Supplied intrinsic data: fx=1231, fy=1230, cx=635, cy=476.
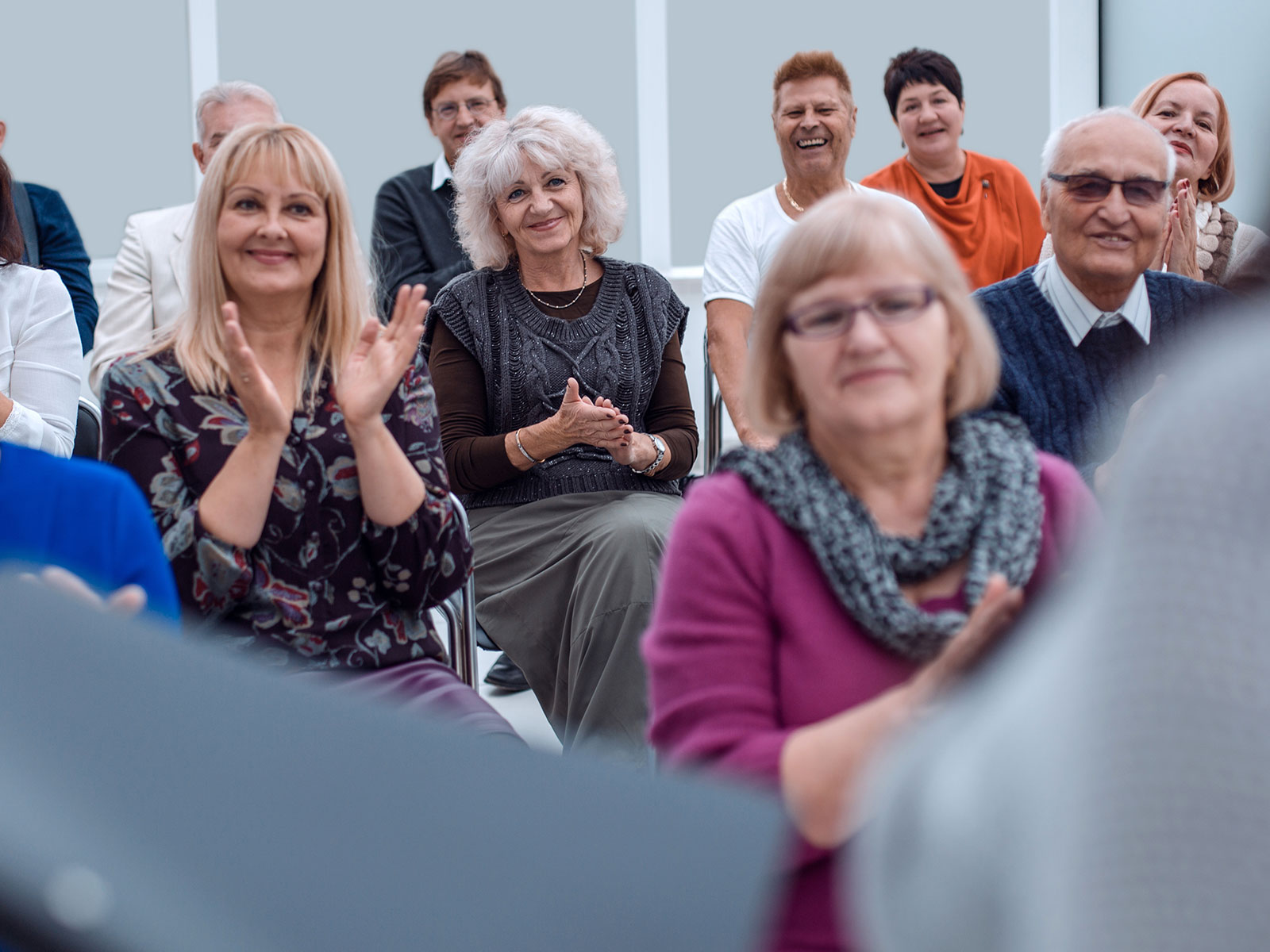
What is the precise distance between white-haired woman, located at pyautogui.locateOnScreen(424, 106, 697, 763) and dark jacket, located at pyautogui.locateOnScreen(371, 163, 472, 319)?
669mm

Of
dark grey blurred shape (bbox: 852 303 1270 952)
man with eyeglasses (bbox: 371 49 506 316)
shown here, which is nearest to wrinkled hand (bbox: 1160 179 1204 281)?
man with eyeglasses (bbox: 371 49 506 316)

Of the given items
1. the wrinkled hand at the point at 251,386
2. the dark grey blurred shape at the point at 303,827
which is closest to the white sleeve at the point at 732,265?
the wrinkled hand at the point at 251,386

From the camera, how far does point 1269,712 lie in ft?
Result: 0.78

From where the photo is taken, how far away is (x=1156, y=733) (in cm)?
24

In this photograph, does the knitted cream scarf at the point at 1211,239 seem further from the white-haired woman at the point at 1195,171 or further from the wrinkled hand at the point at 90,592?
the wrinkled hand at the point at 90,592

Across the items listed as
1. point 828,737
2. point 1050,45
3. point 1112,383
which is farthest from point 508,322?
point 1050,45

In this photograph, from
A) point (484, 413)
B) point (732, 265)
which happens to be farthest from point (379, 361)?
point (732, 265)

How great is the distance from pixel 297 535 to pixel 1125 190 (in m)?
1.38

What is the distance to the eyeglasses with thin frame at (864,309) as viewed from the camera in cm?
117

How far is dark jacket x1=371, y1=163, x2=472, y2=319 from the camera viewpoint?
11.4ft

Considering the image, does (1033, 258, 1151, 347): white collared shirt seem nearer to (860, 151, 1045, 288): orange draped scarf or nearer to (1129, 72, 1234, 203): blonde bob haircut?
(1129, 72, 1234, 203): blonde bob haircut

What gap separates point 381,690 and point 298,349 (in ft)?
1.83

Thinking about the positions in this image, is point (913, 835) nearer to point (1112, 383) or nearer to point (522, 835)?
point (522, 835)

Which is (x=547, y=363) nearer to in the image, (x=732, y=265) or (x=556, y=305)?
(x=556, y=305)
